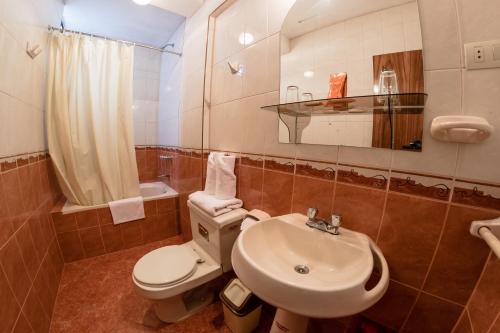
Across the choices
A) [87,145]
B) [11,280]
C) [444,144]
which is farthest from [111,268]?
[444,144]

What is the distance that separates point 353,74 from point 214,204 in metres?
0.99

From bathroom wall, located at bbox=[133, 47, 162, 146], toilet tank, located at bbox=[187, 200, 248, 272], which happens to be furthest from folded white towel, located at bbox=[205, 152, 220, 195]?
bathroom wall, located at bbox=[133, 47, 162, 146]

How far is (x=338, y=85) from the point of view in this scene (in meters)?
0.83

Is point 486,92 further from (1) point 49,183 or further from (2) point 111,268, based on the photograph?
(1) point 49,183

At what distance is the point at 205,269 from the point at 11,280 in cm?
82

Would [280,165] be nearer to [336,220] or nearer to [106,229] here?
[336,220]

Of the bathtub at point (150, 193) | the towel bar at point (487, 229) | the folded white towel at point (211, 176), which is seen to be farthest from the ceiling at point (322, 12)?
the bathtub at point (150, 193)

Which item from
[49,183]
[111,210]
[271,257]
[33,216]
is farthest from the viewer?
[111,210]

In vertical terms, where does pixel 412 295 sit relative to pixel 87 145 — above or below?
below

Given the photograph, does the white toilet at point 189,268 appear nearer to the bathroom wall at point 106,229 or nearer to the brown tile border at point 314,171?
the brown tile border at point 314,171

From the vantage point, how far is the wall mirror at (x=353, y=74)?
67 cm

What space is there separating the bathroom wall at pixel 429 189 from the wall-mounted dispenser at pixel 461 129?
0.13 ft

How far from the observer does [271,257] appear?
81cm

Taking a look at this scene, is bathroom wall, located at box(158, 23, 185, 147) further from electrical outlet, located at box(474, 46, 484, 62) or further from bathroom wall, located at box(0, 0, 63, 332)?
electrical outlet, located at box(474, 46, 484, 62)
